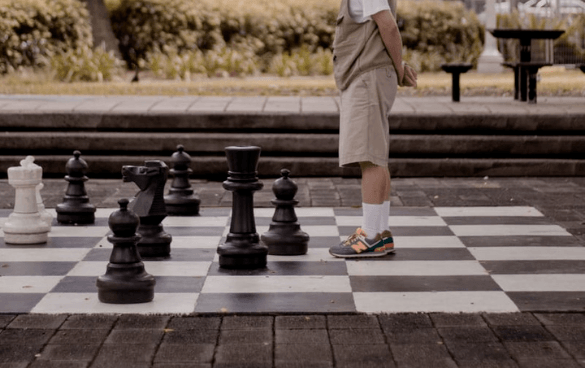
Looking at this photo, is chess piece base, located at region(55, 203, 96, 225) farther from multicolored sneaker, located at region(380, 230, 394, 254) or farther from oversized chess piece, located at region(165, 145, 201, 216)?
multicolored sneaker, located at region(380, 230, 394, 254)

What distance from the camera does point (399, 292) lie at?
14.6 ft

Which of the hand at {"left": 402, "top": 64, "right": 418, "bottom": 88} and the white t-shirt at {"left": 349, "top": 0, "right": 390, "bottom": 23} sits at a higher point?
the white t-shirt at {"left": 349, "top": 0, "right": 390, "bottom": 23}

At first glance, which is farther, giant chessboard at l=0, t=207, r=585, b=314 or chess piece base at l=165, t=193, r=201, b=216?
chess piece base at l=165, t=193, r=201, b=216

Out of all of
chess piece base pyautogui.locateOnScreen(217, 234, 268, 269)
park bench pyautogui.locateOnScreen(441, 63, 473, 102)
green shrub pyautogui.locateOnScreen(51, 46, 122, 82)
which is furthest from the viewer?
green shrub pyautogui.locateOnScreen(51, 46, 122, 82)

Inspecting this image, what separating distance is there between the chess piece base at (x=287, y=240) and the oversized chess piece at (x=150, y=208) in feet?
1.72

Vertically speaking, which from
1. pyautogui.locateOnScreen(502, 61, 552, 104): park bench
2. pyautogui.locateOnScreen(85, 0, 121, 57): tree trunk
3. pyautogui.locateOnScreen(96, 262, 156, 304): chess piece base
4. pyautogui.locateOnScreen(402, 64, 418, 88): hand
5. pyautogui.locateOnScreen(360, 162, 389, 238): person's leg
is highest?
pyautogui.locateOnScreen(85, 0, 121, 57): tree trunk

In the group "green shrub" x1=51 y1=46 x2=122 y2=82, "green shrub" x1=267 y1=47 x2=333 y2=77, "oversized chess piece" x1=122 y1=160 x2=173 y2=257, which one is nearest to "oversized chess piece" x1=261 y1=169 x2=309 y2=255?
"oversized chess piece" x1=122 y1=160 x2=173 y2=257

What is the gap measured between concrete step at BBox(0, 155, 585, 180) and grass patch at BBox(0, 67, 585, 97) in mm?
2585

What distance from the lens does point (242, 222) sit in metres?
4.98

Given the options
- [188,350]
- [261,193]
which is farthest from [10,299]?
[261,193]

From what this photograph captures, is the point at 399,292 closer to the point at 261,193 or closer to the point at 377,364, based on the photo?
the point at 377,364

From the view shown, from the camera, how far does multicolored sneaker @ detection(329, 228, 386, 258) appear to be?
5.20 m

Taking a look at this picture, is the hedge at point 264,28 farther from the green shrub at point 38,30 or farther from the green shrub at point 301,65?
the green shrub at point 38,30

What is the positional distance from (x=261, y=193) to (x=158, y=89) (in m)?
4.52
